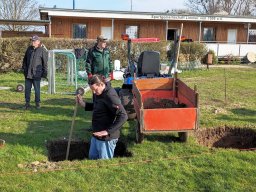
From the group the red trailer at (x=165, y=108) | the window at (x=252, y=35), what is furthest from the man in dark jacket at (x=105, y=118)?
the window at (x=252, y=35)

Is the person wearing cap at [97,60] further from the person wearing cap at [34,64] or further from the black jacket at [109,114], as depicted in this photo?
the black jacket at [109,114]

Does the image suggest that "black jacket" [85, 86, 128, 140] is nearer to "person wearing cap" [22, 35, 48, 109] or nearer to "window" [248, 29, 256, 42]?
"person wearing cap" [22, 35, 48, 109]

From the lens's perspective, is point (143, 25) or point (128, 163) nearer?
point (128, 163)

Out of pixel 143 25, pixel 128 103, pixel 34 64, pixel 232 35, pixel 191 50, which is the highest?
pixel 143 25

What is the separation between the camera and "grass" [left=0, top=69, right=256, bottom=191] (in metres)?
4.61

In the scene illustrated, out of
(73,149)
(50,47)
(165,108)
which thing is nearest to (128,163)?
(165,108)

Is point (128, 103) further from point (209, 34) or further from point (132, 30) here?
point (209, 34)

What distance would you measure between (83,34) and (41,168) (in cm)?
2004

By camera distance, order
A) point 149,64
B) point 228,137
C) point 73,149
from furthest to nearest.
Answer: point 149,64 → point 228,137 → point 73,149

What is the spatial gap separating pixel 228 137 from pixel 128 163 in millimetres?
2793

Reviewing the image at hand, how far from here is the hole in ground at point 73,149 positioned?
243 inches

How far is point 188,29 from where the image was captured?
85.0 feet

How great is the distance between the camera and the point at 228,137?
7.14 meters

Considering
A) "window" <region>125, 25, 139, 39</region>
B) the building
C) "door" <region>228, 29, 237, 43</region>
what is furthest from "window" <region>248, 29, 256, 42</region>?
"window" <region>125, 25, 139, 39</region>
